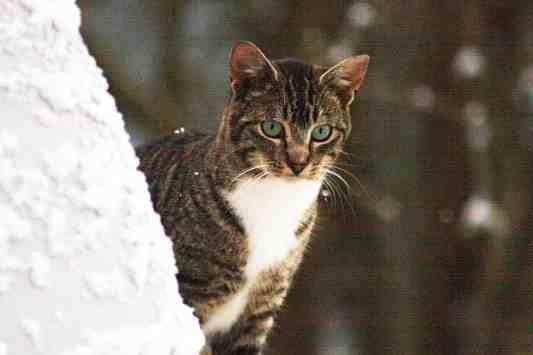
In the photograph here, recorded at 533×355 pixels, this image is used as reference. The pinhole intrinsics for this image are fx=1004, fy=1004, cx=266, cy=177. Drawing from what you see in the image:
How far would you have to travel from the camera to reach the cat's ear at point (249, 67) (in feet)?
11.0

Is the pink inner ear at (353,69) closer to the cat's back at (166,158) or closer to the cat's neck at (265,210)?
the cat's neck at (265,210)

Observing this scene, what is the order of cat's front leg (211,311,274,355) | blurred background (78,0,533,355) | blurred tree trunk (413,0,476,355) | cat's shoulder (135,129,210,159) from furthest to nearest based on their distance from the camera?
blurred tree trunk (413,0,476,355)
blurred background (78,0,533,355)
cat's shoulder (135,129,210,159)
cat's front leg (211,311,274,355)

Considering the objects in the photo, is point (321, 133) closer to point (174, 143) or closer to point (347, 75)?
point (347, 75)

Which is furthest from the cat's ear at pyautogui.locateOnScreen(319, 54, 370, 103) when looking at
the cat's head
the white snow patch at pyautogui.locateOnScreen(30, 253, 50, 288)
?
the white snow patch at pyautogui.locateOnScreen(30, 253, 50, 288)

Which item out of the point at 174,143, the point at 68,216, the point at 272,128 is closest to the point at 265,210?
the point at 272,128

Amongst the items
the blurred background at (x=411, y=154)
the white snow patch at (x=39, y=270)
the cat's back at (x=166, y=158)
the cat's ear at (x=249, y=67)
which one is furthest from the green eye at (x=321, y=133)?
the blurred background at (x=411, y=154)

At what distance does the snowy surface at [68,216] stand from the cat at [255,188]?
2.21 m

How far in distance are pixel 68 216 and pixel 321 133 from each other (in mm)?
2475

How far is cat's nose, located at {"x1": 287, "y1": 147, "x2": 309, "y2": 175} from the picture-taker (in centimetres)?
336

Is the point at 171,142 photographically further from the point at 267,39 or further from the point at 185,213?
the point at 267,39

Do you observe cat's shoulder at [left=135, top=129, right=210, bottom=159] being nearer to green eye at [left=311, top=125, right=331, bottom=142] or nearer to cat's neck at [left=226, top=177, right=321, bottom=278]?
cat's neck at [left=226, top=177, right=321, bottom=278]

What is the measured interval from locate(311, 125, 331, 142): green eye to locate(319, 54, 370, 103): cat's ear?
147 millimetres

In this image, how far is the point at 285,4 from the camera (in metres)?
8.11

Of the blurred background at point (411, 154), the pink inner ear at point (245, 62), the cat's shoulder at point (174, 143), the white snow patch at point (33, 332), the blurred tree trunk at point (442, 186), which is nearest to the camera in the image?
the white snow patch at point (33, 332)
